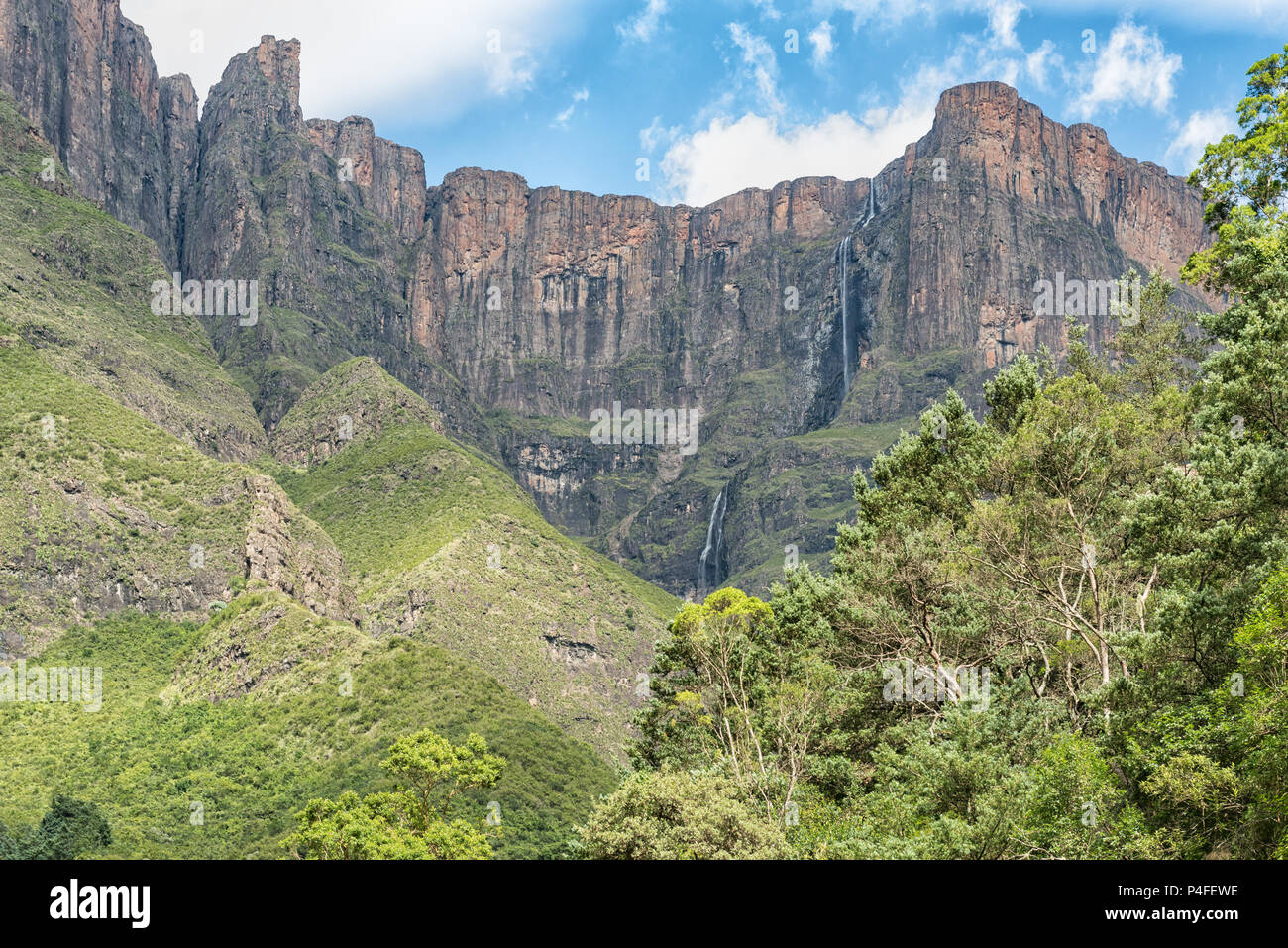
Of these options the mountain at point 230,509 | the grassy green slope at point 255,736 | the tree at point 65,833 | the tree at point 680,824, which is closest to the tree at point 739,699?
the tree at point 680,824

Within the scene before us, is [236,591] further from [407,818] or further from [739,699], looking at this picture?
[739,699]

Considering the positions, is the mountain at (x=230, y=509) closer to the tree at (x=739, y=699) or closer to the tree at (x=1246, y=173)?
the tree at (x=739, y=699)

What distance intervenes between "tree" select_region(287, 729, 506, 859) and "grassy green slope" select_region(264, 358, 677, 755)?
6200cm

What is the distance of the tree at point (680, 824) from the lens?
2823 centimetres

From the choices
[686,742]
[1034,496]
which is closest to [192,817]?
[686,742]

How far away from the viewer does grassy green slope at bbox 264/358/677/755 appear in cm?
11538

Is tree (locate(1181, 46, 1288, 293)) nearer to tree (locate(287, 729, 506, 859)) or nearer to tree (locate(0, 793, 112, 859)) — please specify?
tree (locate(287, 729, 506, 859))

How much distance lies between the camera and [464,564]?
12294 cm

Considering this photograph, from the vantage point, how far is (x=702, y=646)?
43.8 meters

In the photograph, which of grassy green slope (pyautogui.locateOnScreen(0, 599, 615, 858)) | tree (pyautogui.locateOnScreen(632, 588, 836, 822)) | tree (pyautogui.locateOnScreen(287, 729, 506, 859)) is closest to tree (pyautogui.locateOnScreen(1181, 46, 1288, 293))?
tree (pyautogui.locateOnScreen(632, 588, 836, 822))

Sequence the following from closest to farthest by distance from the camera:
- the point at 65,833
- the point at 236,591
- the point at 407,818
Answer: the point at 407,818
the point at 65,833
the point at 236,591

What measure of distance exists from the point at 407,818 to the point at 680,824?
21573 mm

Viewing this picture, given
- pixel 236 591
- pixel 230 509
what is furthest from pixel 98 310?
pixel 236 591

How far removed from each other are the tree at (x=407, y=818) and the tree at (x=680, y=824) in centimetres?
1261
